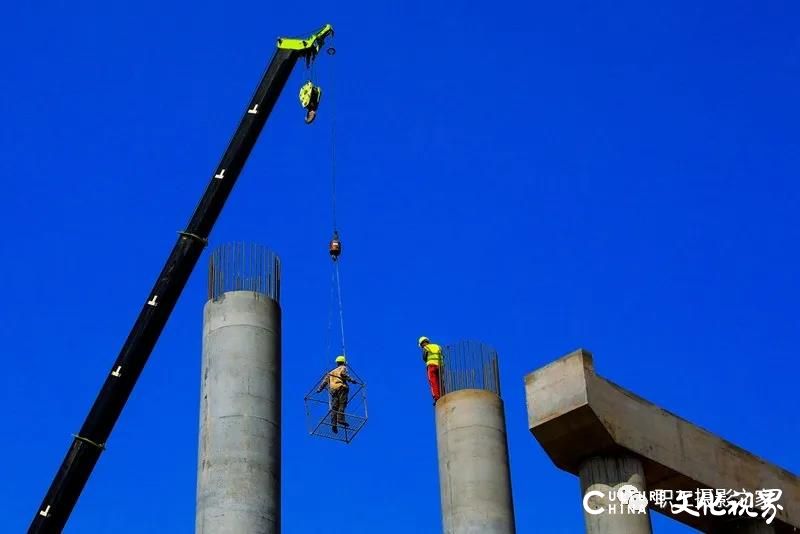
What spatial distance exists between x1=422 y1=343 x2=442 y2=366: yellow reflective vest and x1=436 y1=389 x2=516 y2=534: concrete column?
1.58 metres

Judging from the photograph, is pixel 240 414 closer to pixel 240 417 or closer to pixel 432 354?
pixel 240 417

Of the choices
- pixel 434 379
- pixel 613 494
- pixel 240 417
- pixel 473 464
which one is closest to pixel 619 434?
pixel 613 494

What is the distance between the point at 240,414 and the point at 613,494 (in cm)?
558

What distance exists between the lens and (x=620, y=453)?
20109mm

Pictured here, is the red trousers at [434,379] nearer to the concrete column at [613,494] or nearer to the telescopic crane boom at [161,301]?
the telescopic crane boom at [161,301]

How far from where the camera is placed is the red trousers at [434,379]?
2730 centimetres

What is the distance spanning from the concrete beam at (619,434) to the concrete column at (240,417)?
12.9 feet

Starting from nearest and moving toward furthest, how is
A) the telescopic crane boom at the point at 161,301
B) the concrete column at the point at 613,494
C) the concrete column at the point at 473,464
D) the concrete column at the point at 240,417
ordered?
the concrete column at the point at 240,417 → the concrete column at the point at 613,494 → the telescopic crane boom at the point at 161,301 → the concrete column at the point at 473,464

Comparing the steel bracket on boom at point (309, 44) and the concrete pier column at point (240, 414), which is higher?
the steel bracket on boom at point (309, 44)

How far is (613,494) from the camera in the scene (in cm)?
1984

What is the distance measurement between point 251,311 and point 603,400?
5.35 m

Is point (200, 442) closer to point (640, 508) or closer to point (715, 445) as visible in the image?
point (640, 508)

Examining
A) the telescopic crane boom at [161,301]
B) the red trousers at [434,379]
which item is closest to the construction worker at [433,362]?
the red trousers at [434,379]

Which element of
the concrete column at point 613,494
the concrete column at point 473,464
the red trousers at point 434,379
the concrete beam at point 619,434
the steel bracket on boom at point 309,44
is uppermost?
the steel bracket on boom at point 309,44
